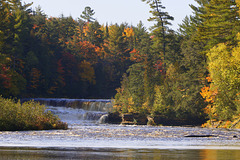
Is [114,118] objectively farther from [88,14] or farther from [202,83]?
[88,14]

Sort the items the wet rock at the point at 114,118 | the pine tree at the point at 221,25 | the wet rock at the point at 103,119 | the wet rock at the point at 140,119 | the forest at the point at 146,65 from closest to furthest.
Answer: the forest at the point at 146,65 < the pine tree at the point at 221,25 < the wet rock at the point at 140,119 < the wet rock at the point at 114,118 < the wet rock at the point at 103,119

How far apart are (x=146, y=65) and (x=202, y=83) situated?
1122cm

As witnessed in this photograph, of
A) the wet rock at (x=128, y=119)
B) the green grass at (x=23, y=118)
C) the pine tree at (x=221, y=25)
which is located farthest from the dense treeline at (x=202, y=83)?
the green grass at (x=23, y=118)

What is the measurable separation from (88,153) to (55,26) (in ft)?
360

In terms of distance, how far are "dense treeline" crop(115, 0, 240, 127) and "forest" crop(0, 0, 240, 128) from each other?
4.1 inches

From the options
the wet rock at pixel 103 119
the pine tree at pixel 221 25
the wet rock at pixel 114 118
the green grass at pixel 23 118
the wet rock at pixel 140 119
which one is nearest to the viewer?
the green grass at pixel 23 118

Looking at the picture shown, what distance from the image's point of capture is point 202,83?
59844mm

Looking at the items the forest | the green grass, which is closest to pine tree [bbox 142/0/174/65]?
the forest

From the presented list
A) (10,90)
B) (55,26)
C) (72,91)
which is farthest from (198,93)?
(55,26)

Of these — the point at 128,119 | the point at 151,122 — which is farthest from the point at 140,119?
the point at 151,122

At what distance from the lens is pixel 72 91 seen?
365 feet

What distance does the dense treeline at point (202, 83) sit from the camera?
161 ft

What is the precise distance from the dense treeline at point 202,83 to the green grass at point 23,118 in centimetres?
1842

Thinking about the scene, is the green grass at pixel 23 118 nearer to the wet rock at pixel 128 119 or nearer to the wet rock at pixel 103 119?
the wet rock at pixel 128 119
